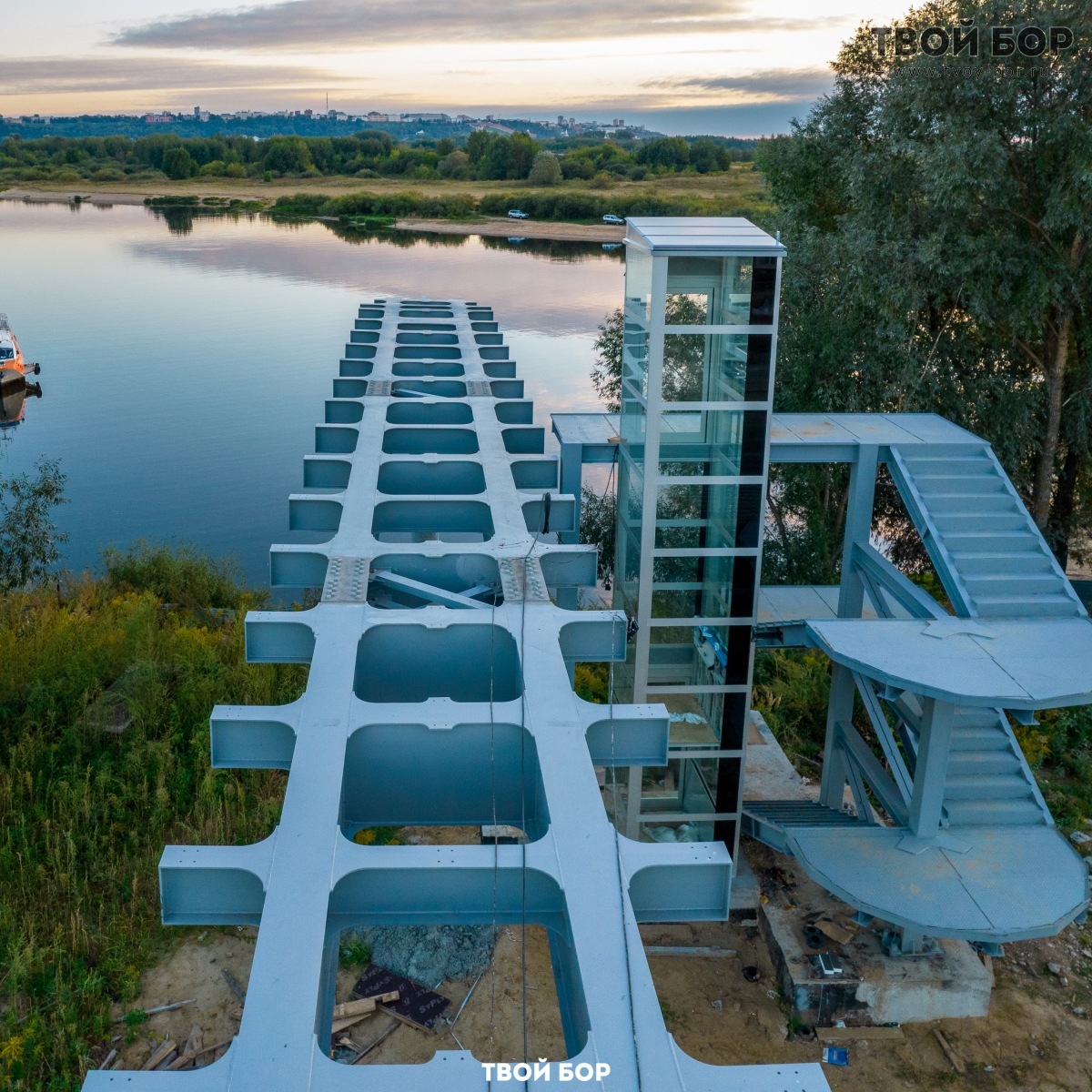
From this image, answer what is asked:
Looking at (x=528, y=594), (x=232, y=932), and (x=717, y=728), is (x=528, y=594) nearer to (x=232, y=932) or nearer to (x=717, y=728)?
(x=717, y=728)

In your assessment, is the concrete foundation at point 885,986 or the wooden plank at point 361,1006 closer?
the wooden plank at point 361,1006

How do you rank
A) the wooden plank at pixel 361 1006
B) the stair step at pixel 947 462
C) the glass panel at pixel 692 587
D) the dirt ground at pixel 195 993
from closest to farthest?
the dirt ground at pixel 195 993, the wooden plank at pixel 361 1006, the glass panel at pixel 692 587, the stair step at pixel 947 462

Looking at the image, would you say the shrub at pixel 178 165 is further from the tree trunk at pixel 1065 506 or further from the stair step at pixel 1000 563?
the stair step at pixel 1000 563

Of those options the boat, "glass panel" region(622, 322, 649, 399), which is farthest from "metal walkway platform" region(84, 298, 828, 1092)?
the boat

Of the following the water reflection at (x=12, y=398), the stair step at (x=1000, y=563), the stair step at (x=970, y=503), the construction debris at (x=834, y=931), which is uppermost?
the stair step at (x=970, y=503)

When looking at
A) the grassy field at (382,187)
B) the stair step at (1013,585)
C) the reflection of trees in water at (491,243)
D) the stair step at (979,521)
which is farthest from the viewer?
the grassy field at (382,187)

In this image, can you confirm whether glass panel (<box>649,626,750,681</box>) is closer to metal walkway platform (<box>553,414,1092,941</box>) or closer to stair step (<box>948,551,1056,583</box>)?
metal walkway platform (<box>553,414,1092,941</box>)

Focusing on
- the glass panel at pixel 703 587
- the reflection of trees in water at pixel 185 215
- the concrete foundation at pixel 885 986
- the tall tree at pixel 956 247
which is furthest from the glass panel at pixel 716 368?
the reflection of trees in water at pixel 185 215

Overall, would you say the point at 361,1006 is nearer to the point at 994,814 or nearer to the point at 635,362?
the point at 994,814
